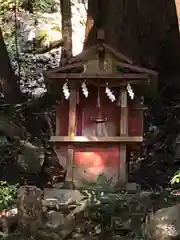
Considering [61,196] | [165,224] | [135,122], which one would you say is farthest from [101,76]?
[165,224]

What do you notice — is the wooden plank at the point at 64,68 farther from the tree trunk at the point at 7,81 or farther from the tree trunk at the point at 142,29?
the tree trunk at the point at 7,81

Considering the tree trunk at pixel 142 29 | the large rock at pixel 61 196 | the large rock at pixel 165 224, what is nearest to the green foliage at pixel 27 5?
the tree trunk at pixel 142 29

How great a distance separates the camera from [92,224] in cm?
407

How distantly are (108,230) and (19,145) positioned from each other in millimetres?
1642

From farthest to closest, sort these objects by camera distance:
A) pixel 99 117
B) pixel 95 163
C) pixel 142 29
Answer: pixel 142 29 → pixel 99 117 → pixel 95 163

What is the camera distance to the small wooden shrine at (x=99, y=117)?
4.66 metres

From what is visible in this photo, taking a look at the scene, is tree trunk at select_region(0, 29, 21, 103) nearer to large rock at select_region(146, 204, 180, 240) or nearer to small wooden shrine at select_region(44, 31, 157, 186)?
small wooden shrine at select_region(44, 31, 157, 186)

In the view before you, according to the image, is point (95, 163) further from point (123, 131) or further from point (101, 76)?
point (101, 76)

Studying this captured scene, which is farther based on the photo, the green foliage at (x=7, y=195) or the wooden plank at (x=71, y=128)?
the wooden plank at (x=71, y=128)

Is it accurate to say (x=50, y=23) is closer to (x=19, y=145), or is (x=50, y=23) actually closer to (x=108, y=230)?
(x=19, y=145)

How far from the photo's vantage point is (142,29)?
7242 millimetres

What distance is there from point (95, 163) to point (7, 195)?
0.86 meters

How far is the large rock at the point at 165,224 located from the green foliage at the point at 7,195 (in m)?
1.16

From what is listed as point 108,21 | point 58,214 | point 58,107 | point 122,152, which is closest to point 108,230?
point 58,214
